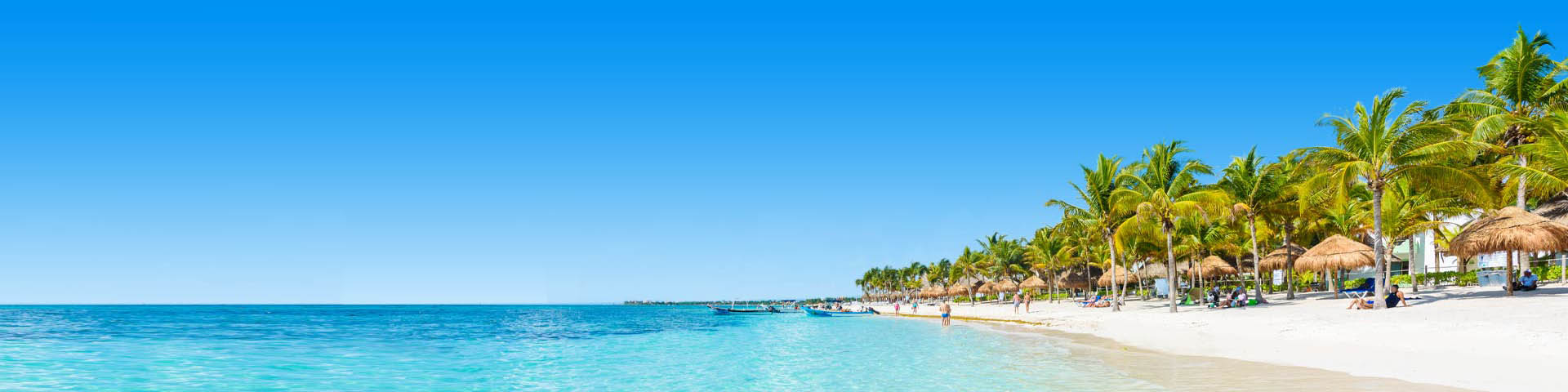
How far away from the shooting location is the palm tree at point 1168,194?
105 feet

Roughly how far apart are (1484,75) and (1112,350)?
2813 centimetres

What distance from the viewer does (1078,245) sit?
59.9m

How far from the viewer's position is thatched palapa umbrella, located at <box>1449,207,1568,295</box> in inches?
891

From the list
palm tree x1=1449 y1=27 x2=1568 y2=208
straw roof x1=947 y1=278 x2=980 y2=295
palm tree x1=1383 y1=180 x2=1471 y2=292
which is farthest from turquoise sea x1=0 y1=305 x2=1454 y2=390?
straw roof x1=947 y1=278 x2=980 y2=295

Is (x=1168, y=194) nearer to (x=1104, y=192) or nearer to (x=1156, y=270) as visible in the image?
(x=1104, y=192)

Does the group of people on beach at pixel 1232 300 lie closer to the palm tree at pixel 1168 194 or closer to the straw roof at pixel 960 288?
the palm tree at pixel 1168 194

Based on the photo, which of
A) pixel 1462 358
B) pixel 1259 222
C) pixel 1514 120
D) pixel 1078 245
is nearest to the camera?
pixel 1462 358

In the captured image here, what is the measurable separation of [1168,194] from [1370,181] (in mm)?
9635

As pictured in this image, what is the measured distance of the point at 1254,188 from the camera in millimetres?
32031

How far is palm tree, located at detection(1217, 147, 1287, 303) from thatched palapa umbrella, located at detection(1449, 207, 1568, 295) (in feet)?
25.3

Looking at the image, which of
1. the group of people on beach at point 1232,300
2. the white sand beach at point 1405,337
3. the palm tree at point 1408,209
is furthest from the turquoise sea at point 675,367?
the palm tree at point 1408,209

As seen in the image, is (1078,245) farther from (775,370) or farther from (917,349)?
(775,370)

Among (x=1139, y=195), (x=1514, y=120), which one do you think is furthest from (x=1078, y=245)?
(x=1514, y=120)

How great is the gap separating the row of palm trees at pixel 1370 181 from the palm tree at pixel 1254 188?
0.15 feet
